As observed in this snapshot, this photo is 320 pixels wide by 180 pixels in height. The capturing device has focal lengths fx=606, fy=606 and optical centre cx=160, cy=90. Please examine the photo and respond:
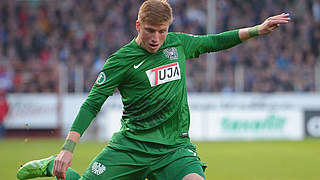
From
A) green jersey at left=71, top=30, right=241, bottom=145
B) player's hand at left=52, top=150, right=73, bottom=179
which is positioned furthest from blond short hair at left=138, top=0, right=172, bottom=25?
player's hand at left=52, top=150, right=73, bottom=179

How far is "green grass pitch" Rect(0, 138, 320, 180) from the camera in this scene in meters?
10.8

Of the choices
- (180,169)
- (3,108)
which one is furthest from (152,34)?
(3,108)

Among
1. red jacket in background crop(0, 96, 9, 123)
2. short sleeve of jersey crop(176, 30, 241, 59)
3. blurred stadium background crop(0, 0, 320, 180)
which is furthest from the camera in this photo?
red jacket in background crop(0, 96, 9, 123)

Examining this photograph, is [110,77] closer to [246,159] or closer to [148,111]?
[148,111]

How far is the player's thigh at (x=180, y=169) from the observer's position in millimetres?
5145

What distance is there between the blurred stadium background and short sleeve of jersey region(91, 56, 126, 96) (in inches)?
425

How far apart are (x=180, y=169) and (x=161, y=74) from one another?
A: 84cm

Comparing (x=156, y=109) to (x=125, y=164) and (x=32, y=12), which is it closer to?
(x=125, y=164)

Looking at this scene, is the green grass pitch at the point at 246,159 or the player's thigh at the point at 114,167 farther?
the green grass pitch at the point at 246,159

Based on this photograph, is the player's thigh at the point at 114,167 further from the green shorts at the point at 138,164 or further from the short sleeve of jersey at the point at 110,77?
the short sleeve of jersey at the point at 110,77

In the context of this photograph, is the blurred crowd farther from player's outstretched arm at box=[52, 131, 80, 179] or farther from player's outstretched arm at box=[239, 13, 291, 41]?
player's outstretched arm at box=[52, 131, 80, 179]

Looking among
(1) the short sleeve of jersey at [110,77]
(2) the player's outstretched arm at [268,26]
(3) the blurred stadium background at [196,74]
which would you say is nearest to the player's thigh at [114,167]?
(1) the short sleeve of jersey at [110,77]

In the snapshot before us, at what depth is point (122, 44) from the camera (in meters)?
23.7

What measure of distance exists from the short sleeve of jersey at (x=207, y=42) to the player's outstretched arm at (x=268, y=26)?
0.25 feet
